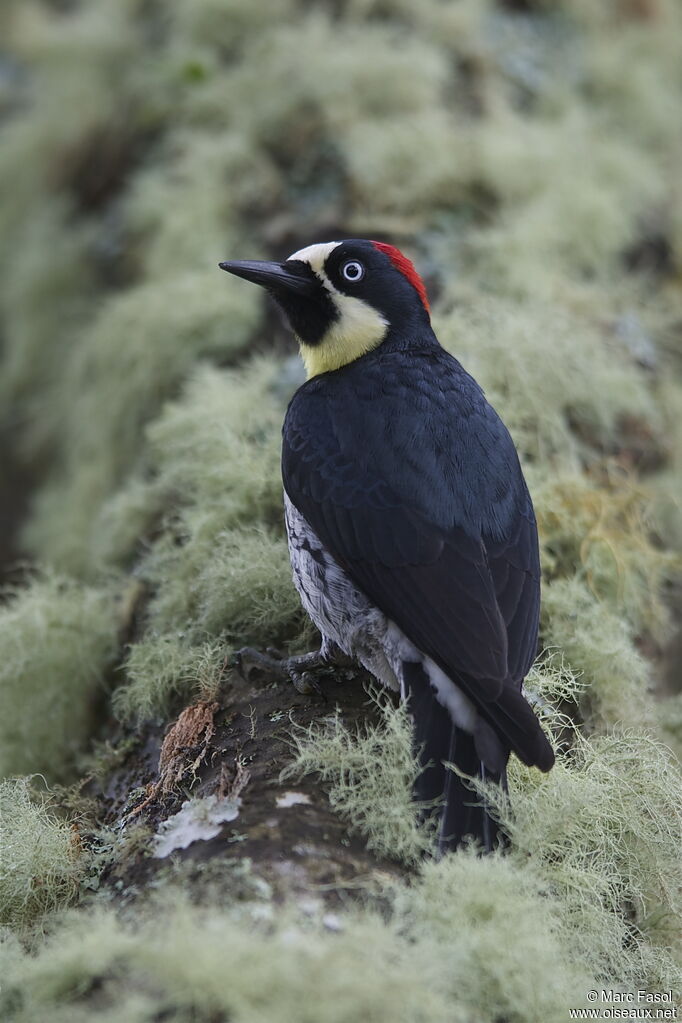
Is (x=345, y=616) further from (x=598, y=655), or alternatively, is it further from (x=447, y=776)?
(x=598, y=655)

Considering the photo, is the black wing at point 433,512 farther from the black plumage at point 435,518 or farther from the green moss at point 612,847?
the green moss at point 612,847

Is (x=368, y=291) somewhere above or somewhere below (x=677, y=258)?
above

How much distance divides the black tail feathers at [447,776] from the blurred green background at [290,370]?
10cm

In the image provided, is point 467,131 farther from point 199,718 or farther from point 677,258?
point 199,718

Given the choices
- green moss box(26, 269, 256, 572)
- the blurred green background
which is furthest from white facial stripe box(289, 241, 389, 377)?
green moss box(26, 269, 256, 572)

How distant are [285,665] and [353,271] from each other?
1.16 meters

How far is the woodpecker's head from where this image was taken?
10.3 ft

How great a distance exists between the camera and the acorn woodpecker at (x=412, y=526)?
2.29m

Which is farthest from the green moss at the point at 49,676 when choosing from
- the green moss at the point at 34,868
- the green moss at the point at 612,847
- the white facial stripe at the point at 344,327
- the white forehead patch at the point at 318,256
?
the green moss at the point at 612,847

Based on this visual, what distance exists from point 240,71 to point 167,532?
242cm

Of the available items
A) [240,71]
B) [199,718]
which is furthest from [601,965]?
[240,71]

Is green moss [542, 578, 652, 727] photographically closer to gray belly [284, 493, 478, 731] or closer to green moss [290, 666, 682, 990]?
green moss [290, 666, 682, 990]

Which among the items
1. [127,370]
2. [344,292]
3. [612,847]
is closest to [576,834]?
[612,847]

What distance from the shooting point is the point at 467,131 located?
4473 millimetres
